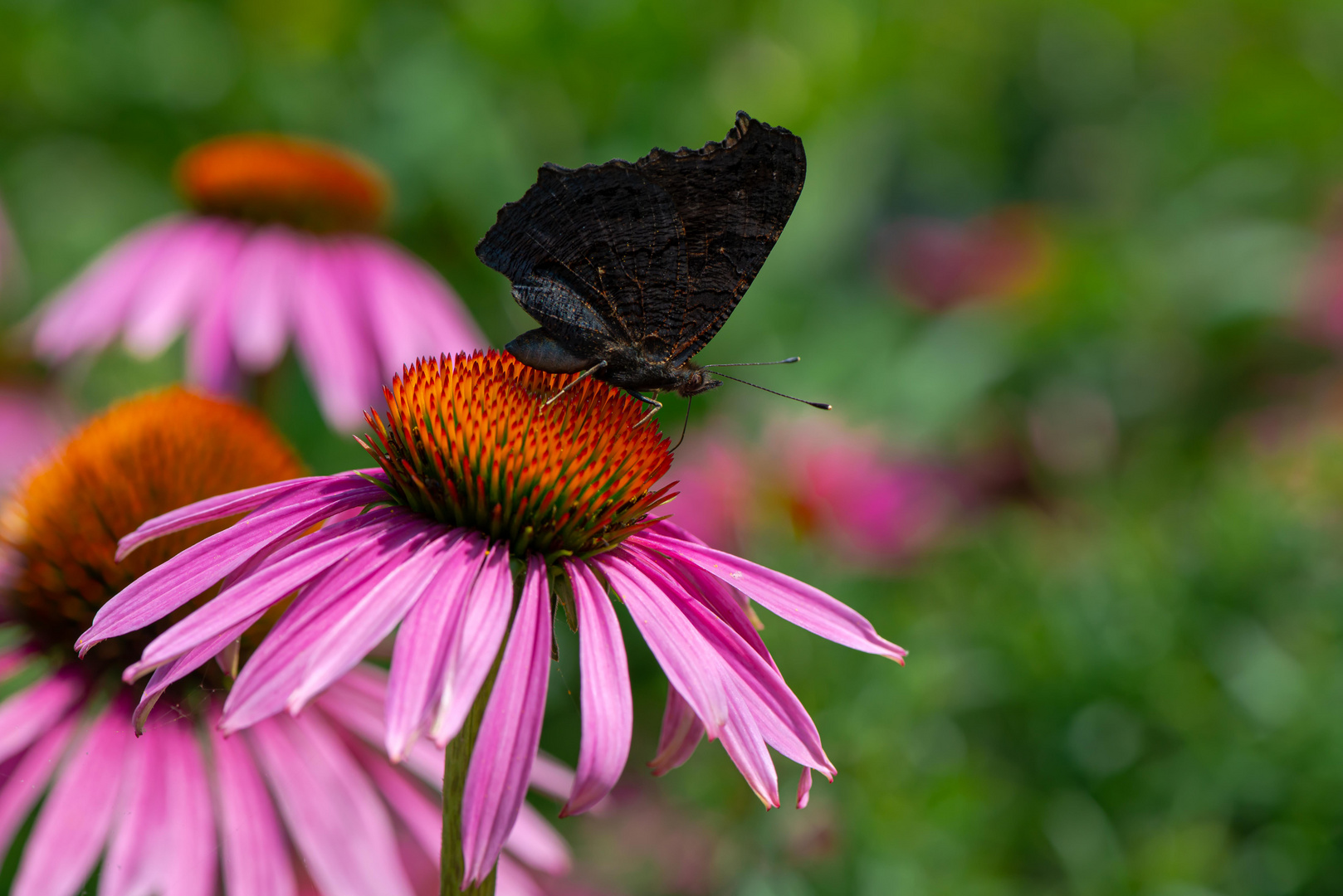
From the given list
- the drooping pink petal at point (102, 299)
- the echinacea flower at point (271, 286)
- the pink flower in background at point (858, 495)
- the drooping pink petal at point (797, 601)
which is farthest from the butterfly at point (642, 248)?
the pink flower in background at point (858, 495)

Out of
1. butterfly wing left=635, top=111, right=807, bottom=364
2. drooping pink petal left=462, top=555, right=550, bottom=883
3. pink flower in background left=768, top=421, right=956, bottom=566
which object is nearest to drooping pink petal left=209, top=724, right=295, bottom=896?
drooping pink petal left=462, top=555, right=550, bottom=883

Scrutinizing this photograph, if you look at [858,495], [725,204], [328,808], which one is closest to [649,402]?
[725,204]

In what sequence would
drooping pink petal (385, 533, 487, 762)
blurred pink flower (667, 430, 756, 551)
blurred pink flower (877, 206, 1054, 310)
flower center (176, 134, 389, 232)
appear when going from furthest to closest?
1. blurred pink flower (877, 206, 1054, 310)
2. blurred pink flower (667, 430, 756, 551)
3. flower center (176, 134, 389, 232)
4. drooping pink petal (385, 533, 487, 762)

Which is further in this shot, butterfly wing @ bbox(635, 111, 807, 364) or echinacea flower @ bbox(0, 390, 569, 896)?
butterfly wing @ bbox(635, 111, 807, 364)

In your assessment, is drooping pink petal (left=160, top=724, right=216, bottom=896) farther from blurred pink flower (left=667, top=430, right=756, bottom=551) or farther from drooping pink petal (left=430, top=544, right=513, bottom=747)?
blurred pink flower (left=667, top=430, right=756, bottom=551)

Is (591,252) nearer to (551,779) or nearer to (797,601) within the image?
(797,601)

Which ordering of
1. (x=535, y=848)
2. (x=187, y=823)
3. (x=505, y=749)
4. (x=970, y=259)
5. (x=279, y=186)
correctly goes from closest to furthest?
(x=505, y=749)
(x=187, y=823)
(x=535, y=848)
(x=279, y=186)
(x=970, y=259)

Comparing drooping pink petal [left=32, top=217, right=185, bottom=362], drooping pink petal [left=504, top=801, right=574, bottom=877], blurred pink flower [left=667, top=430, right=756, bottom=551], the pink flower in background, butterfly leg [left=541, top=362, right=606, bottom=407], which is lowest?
the pink flower in background
